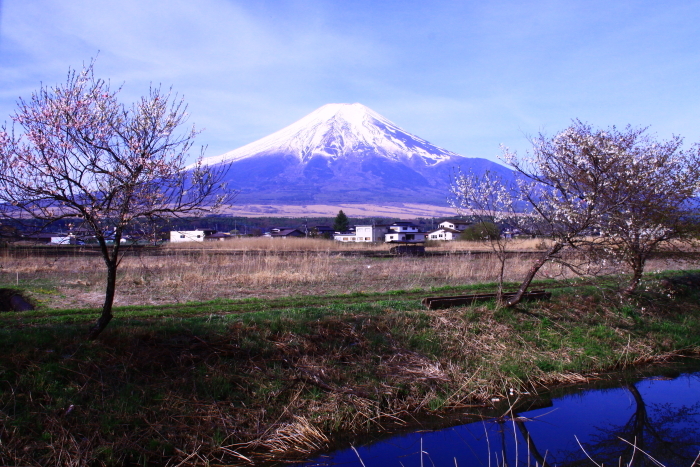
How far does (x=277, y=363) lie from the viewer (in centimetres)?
991

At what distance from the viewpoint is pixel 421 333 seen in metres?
12.0

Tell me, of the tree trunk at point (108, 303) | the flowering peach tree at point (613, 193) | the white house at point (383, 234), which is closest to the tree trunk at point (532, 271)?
the flowering peach tree at point (613, 193)

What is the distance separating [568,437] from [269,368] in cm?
516

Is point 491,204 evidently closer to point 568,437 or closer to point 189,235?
point 568,437

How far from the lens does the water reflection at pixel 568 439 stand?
7832 mm

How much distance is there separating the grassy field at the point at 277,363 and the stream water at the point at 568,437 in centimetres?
67

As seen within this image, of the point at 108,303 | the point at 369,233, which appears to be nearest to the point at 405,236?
the point at 369,233

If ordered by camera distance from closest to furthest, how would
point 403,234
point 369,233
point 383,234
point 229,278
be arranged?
1. point 229,278
2. point 403,234
3. point 369,233
4. point 383,234

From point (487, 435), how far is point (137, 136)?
7518 millimetres

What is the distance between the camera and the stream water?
7836 millimetres

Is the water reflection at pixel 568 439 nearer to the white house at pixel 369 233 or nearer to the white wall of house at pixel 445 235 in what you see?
the white wall of house at pixel 445 235

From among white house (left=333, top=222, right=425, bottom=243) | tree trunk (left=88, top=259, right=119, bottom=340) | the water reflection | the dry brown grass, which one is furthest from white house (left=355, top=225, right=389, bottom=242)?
tree trunk (left=88, top=259, right=119, bottom=340)

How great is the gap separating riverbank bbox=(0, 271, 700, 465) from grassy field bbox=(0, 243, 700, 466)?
27mm

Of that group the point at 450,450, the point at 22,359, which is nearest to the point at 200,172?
the point at 22,359
